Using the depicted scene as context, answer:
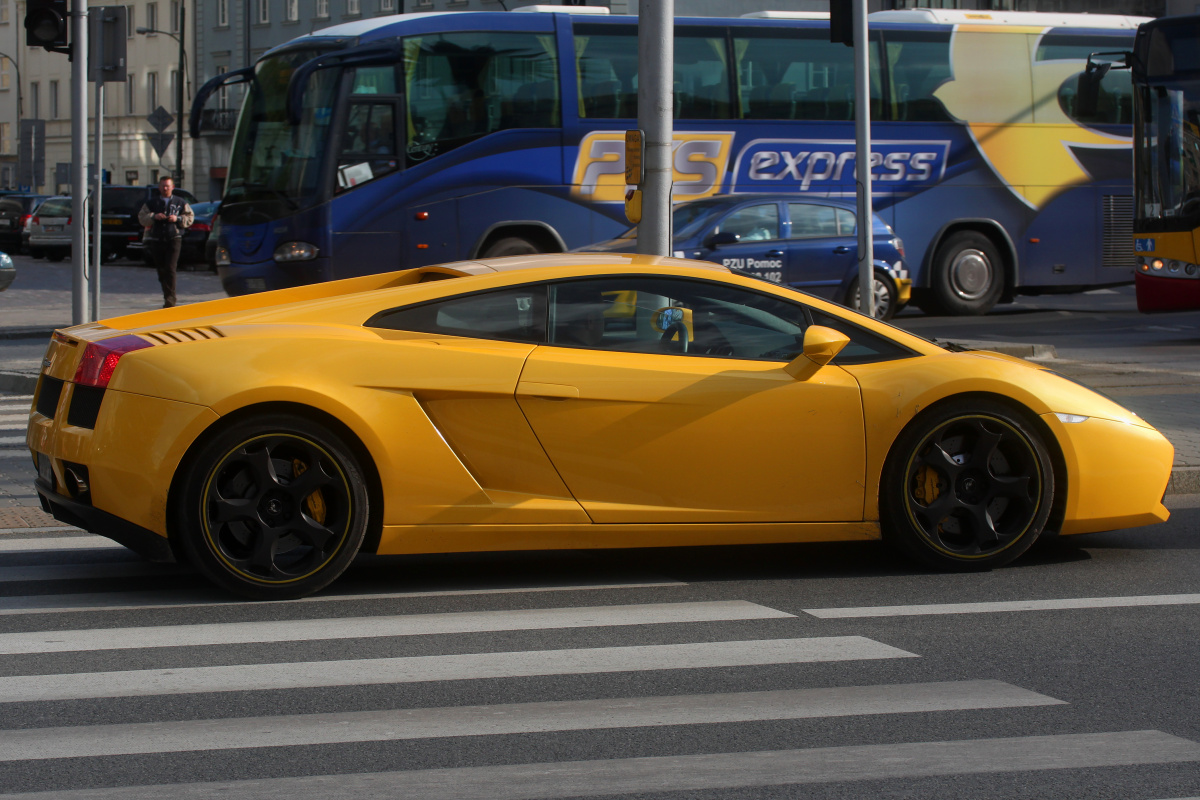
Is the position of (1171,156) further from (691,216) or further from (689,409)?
(689,409)

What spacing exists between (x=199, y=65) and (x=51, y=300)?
141ft

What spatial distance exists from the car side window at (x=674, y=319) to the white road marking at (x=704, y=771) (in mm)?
2214

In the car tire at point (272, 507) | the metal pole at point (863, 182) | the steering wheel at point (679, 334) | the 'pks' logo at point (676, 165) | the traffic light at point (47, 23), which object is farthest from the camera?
the 'pks' logo at point (676, 165)

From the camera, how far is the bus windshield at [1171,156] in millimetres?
16219

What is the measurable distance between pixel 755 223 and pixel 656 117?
7.68 m

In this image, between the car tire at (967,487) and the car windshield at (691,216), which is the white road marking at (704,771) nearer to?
the car tire at (967,487)

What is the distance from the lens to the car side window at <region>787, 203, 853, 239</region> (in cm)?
1733

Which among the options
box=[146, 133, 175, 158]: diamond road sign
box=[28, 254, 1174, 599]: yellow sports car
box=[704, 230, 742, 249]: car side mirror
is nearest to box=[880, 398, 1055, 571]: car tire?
box=[28, 254, 1174, 599]: yellow sports car

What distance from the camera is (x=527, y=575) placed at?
5.88 meters

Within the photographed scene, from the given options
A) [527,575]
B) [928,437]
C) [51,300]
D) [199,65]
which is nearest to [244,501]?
[527,575]

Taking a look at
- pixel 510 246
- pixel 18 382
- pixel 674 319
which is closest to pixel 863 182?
pixel 510 246

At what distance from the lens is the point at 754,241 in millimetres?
17094

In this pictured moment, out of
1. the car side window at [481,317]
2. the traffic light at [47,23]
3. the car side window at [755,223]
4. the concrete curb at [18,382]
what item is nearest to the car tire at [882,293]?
the car side window at [755,223]

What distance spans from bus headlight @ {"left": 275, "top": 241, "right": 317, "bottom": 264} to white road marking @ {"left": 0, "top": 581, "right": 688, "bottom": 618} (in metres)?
11.2
